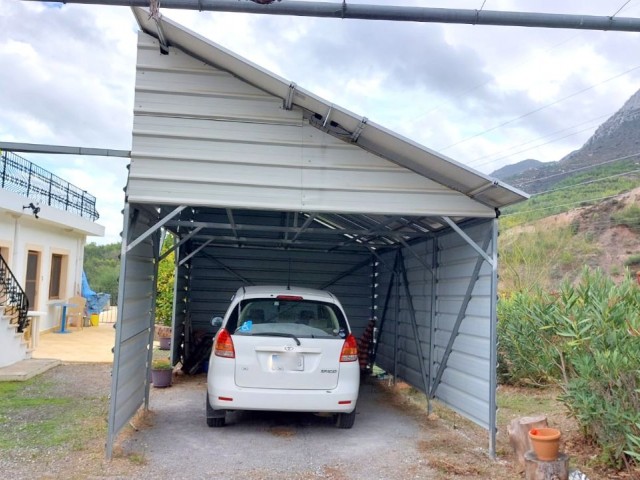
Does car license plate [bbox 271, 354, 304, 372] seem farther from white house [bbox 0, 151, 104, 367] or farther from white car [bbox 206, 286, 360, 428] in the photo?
white house [bbox 0, 151, 104, 367]

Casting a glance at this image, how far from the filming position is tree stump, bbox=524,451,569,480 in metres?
5.02

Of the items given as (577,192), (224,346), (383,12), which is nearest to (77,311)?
(224,346)

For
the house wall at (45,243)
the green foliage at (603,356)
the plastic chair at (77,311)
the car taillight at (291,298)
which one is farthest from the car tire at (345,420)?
the plastic chair at (77,311)

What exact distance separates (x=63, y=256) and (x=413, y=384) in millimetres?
14802

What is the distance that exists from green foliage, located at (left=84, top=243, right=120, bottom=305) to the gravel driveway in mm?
22183

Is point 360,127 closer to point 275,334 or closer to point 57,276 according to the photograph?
point 275,334

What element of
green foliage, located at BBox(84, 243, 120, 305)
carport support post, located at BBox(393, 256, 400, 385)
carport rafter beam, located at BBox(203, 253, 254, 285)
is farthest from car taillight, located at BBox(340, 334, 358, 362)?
green foliage, located at BBox(84, 243, 120, 305)

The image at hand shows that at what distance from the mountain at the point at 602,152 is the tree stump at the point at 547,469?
3986cm

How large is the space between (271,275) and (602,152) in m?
46.4

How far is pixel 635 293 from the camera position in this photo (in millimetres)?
5871

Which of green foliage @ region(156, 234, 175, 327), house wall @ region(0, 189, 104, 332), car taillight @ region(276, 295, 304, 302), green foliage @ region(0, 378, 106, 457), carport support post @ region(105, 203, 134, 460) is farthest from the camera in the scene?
green foliage @ region(156, 234, 175, 327)

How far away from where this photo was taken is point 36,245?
656 inches

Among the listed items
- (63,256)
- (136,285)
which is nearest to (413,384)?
(136,285)

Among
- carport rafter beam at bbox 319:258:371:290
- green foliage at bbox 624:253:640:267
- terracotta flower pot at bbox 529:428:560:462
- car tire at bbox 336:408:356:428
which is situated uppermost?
green foliage at bbox 624:253:640:267
